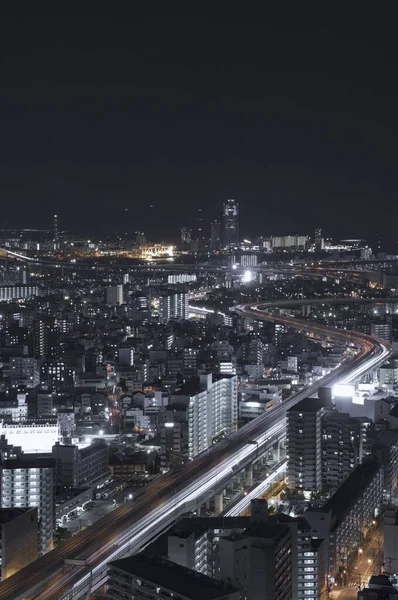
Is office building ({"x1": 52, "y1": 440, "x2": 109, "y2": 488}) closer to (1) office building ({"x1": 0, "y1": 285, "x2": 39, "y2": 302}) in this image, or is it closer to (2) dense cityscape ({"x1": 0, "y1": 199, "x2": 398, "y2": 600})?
(2) dense cityscape ({"x1": 0, "y1": 199, "x2": 398, "y2": 600})

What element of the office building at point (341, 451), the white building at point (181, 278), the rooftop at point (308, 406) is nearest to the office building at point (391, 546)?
the office building at point (341, 451)

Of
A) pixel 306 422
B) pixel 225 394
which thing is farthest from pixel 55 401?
pixel 306 422

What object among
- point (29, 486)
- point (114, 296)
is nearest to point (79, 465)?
point (29, 486)

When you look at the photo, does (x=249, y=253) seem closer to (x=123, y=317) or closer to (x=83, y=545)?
(x=123, y=317)

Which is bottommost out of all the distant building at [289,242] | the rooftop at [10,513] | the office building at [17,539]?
the office building at [17,539]

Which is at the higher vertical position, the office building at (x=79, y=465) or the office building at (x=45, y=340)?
the office building at (x=45, y=340)

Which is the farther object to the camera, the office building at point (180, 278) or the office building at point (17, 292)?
the office building at point (180, 278)

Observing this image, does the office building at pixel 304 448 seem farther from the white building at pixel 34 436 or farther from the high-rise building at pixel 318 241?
the high-rise building at pixel 318 241
